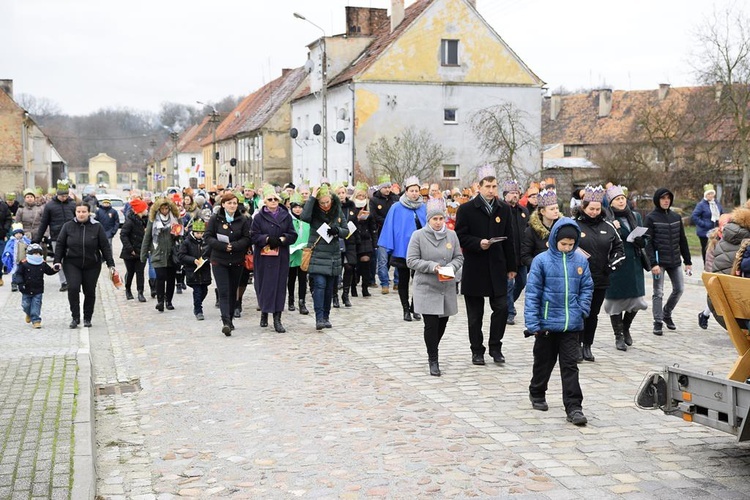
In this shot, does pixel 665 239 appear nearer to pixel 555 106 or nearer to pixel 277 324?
pixel 277 324

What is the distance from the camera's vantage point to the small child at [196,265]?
1458 centimetres

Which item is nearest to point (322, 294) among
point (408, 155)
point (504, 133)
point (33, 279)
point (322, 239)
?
point (322, 239)

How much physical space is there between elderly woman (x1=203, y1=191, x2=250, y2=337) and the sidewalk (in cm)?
185

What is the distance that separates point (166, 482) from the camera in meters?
6.55

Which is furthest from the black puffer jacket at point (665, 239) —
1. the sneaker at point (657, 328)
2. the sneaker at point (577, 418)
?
the sneaker at point (577, 418)

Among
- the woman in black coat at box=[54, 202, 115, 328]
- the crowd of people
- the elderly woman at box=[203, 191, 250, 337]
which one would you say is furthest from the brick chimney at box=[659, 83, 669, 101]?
the woman in black coat at box=[54, 202, 115, 328]

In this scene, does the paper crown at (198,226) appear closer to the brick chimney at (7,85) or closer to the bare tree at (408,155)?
the bare tree at (408,155)

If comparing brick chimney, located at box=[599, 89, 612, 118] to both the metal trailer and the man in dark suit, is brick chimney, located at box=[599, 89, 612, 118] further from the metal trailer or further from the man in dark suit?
the metal trailer

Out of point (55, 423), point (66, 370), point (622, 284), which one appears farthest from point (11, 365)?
point (622, 284)

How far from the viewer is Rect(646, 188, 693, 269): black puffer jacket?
12.6 meters

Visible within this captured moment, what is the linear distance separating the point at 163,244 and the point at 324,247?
350 centimetres

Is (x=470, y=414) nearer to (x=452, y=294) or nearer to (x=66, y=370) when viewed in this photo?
(x=452, y=294)

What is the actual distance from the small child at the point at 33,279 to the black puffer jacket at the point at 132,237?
3.16m

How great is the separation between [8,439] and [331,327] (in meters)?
6.59
